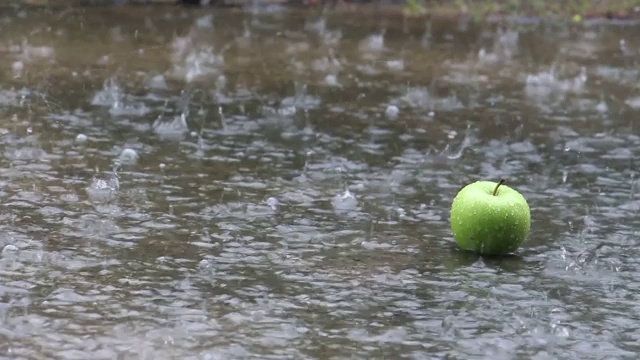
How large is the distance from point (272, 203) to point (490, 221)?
132cm

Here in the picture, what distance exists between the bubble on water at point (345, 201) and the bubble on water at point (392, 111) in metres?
2.27

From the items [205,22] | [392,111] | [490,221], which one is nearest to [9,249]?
[490,221]

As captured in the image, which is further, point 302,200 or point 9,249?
point 302,200

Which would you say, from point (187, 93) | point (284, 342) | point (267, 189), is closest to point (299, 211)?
point (267, 189)

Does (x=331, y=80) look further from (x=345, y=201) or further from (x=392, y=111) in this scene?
(x=345, y=201)

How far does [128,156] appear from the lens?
646 cm

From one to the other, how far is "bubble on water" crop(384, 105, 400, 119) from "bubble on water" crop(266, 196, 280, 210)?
2.54 m

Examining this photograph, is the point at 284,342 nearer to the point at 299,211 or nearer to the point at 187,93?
the point at 299,211

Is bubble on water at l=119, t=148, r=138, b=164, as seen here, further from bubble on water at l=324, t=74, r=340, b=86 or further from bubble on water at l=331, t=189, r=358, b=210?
bubble on water at l=324, t=74, r=340, b=86

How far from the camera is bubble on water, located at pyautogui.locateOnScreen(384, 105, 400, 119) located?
807 cm

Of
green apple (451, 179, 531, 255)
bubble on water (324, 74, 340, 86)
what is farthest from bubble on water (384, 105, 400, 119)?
green apple (451, 179, 531, 255)

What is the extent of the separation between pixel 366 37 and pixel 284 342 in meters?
8.86

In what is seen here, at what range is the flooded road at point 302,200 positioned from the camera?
3.95 metres

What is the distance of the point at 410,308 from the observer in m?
→ 4.21
